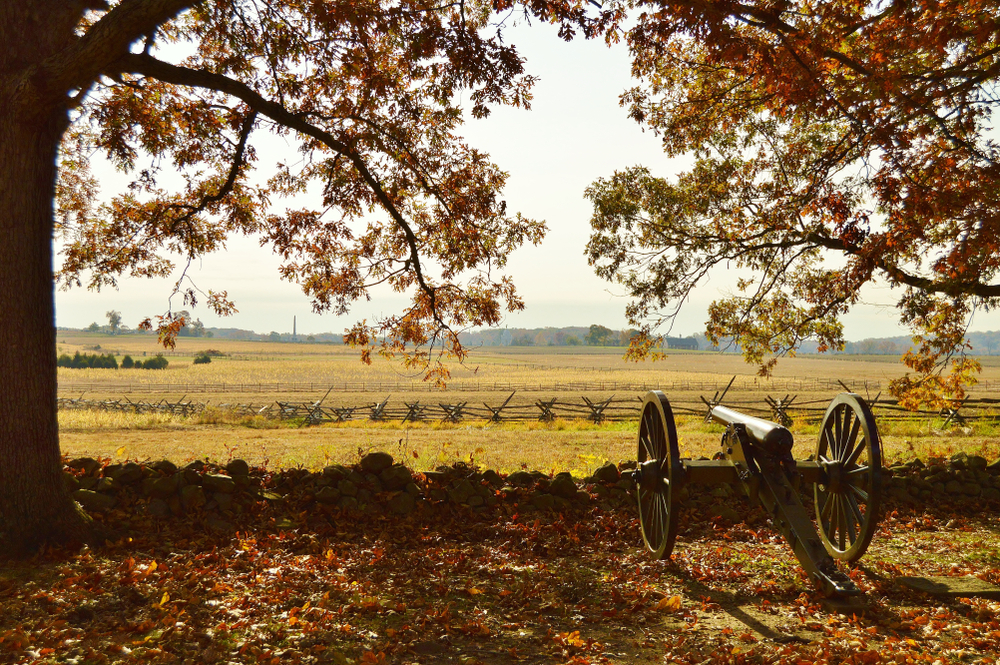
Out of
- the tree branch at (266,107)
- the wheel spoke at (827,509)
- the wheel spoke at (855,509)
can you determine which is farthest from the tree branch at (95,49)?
the wheel spoke at (827,509)

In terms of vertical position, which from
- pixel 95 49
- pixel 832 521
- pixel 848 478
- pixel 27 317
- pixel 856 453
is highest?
pixel 95 49

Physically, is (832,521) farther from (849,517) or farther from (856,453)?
(856,453)

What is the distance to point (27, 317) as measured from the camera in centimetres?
621

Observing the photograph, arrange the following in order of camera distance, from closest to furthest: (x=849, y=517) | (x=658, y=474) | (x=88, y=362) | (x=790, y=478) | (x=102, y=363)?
(x=790, y=478) → (x=658, y=474) → (x=849, y=517) → (x=88, y=362) → (x=102, y=363)

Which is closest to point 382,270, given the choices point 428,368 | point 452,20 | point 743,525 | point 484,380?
point 428,368

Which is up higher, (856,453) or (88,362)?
(856,453)

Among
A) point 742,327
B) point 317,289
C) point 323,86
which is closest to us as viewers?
A: point 323,86

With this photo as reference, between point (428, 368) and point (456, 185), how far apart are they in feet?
9.83

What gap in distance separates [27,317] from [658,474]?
6.40m

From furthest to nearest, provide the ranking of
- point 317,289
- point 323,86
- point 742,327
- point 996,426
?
point 996,426, point 742,327, point 317,289, point 323,86

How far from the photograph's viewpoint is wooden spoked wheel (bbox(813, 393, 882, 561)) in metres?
5.42

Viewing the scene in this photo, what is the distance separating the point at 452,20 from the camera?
8.50m

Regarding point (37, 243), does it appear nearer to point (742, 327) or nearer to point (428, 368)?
point (428, 368)

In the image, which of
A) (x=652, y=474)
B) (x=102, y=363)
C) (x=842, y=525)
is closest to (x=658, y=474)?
(x=652, y=474)
